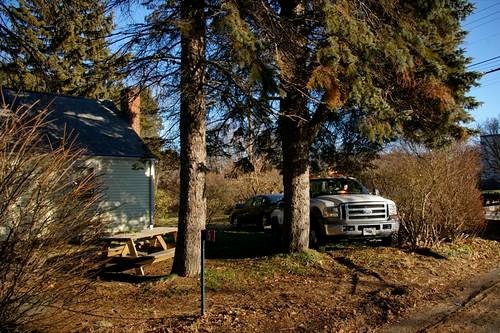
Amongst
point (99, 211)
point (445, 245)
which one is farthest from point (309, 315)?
point (445, 245)

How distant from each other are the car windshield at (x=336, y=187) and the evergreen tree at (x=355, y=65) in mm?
3151

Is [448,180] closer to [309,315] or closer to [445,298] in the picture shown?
[445,298]

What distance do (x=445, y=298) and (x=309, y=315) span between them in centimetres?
244

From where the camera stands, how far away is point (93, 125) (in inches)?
783

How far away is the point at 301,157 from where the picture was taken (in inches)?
400

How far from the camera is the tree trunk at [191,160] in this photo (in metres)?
8.17

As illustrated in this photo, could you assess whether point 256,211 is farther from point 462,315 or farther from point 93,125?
point 462,315

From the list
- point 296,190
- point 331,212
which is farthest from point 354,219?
point 296,190

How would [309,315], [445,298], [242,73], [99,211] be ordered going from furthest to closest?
[242,73], [445,298], [309,315], [99,211]

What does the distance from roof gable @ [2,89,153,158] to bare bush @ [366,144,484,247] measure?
994 cm

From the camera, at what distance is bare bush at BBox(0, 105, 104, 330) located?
452 centimetres

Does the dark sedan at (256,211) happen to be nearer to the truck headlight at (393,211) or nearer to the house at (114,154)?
the house at (114,154)

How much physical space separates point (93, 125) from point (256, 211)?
7576 mm

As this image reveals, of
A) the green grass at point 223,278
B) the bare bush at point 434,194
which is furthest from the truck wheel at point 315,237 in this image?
the green grass at point 223,278
